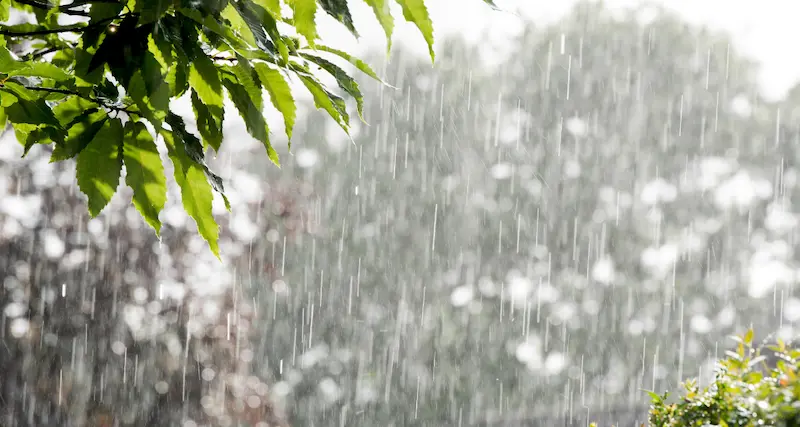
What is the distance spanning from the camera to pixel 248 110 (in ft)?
2.44

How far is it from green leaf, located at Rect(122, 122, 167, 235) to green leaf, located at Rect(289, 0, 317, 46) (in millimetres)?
202

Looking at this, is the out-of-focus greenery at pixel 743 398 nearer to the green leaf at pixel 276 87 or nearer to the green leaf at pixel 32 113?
the green leaf at pixel 276 87

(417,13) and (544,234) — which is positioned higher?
(417,13)

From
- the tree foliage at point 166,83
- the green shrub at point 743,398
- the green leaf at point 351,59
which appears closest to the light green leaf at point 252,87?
the tree foliage at point 166,83

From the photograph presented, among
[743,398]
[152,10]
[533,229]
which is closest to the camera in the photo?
[152,10]

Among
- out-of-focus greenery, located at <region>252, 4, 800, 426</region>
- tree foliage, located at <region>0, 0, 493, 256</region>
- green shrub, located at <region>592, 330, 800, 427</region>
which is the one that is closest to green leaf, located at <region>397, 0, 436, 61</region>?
tree foliage, located at <region>0, 0, 493, 256</region>

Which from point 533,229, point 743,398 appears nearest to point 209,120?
point 743,398

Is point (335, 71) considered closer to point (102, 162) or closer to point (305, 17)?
point (305, 17)

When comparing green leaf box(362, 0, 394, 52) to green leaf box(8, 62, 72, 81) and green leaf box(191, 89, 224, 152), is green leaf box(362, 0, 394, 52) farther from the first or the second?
green leaf box(8, 62, 72, 81)

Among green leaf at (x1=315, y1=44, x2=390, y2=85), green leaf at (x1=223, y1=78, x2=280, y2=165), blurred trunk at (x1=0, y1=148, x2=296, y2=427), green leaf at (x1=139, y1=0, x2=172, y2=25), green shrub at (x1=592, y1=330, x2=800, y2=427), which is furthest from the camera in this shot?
blurred trunk at (x1=0, y1=148, x2=296, y2=427)

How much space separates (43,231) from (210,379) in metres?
2.37

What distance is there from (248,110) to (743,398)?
1.04 metres

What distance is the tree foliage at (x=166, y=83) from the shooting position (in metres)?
0.65

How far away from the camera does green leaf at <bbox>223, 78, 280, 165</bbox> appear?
0.73 metres
